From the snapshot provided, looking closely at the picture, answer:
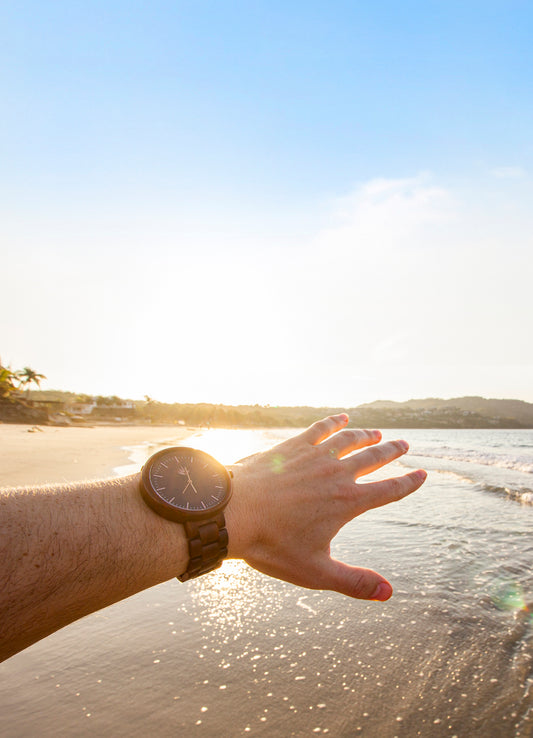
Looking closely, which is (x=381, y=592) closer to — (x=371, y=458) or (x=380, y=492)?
(x=380, y=492)

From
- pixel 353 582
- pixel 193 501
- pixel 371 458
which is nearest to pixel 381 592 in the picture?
pixel 353 582

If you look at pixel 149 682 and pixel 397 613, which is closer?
pixel 149 682

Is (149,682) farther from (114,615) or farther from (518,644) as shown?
(518,644)

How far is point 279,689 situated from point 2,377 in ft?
181

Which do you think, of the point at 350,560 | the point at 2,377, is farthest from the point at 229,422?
the point at 350,560

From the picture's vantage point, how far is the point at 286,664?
2.63 m

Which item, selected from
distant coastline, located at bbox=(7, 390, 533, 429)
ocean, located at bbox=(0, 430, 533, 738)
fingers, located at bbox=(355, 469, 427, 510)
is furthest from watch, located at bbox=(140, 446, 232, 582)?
distant coastline, located at bbox=(7, 390, 533, 429)

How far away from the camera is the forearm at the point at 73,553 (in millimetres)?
1096

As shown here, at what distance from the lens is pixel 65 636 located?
3.01 meters

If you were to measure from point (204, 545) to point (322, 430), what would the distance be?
89cm

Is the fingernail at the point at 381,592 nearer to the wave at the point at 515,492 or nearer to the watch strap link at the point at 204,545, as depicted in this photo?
the watch strap link at the point at 204,545

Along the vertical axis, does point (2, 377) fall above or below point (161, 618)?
above

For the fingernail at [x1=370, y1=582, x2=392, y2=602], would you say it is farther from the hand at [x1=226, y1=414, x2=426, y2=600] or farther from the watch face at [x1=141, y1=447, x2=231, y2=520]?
the watch face at [x1=141, y1=447, x2=231, y2=520]

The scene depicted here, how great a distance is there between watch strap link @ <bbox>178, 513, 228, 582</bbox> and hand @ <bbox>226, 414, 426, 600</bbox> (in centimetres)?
7
